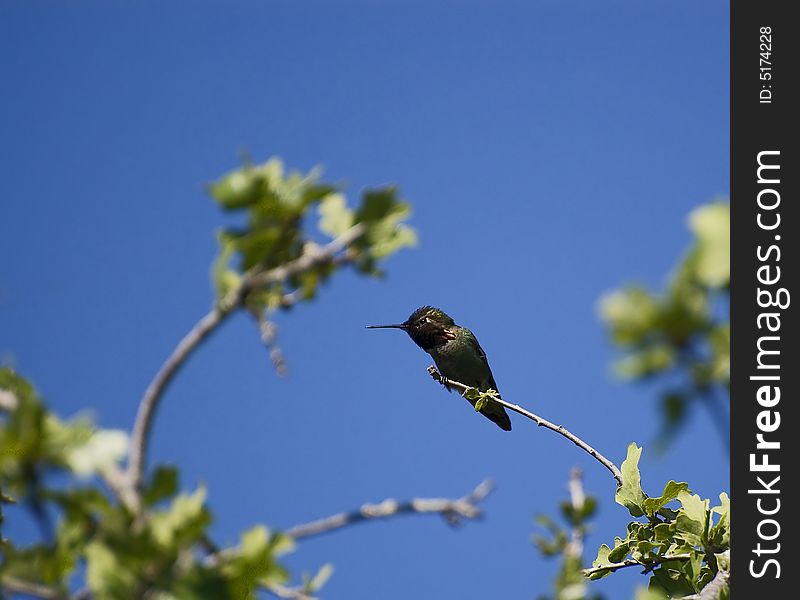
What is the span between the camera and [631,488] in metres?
4.89

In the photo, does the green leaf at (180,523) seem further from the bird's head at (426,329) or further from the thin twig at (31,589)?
the bird's head at (426,329)

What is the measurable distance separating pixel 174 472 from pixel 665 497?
138 inches

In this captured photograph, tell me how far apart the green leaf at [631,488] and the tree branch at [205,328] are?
2.95 meters

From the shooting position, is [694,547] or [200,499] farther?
[694,547]

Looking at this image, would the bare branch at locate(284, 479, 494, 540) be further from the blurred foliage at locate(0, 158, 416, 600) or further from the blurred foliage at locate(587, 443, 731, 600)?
the blurred foliage at locate(587, 443, 731, 600)

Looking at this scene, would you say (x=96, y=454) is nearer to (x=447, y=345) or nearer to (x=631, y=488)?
(x=631, y=488)

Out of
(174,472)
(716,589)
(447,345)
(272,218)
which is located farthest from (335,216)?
(447,345)

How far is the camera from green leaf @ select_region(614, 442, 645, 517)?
4.84 meters

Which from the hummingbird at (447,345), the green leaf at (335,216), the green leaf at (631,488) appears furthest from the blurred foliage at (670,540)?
the hummingbird at (447,345)

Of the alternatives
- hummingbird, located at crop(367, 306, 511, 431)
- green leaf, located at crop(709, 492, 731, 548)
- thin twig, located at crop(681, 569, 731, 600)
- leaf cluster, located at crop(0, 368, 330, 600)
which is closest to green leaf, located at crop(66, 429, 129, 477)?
leaf cluster, located at crop(0, 368, 330, 600)

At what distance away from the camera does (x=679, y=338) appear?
1683 mm

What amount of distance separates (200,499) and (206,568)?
6.7 inches
